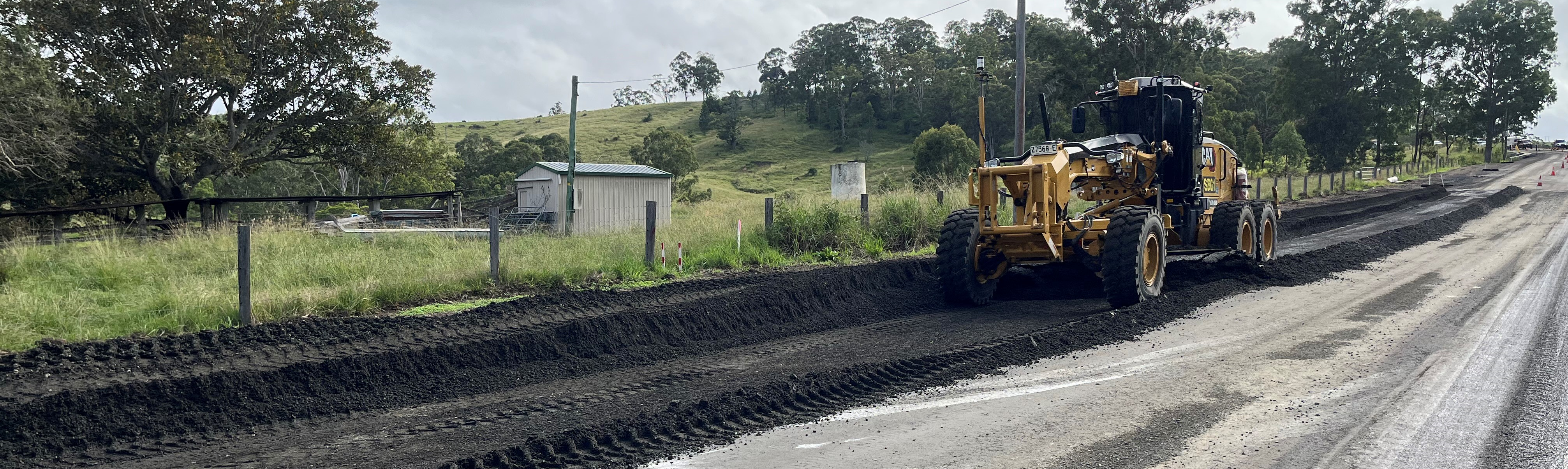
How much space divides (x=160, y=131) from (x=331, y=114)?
3797 millimetres

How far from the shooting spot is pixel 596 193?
96.0 feet

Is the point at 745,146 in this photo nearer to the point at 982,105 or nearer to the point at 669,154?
the point at 669,154

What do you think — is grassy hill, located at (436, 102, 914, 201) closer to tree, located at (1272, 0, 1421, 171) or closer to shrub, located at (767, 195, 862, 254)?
tree, located at (1272, 0, 1421, 171)

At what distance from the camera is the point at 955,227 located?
1048cm

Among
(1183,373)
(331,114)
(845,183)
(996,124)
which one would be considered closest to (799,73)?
(996,124)

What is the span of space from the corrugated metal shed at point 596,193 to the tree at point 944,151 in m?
26.6

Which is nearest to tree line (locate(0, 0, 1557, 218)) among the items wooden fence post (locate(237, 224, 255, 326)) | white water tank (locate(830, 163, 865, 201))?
wooden fence post (locate(237, 224, 255, 326))

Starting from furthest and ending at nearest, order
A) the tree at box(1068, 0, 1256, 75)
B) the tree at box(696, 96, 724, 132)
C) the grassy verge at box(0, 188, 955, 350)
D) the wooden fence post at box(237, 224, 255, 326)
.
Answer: the tree at box(696, 96, 724, 132) < the tree at box(1068, 0, 1256, 75) < the grassy verge at box(0, 188, 955, 350) < the wooden fence post at box(237, 224, 255, 326)

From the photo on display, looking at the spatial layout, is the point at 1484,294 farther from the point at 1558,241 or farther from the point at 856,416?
the point at 856,416

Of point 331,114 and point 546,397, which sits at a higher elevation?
point 331,114

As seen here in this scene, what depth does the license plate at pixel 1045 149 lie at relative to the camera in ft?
33.1

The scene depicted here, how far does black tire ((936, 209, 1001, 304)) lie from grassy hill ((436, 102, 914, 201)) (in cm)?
4203

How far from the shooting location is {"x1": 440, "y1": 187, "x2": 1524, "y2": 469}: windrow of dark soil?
5281 millimetres

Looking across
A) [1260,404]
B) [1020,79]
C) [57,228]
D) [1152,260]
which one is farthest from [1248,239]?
[57,228]
